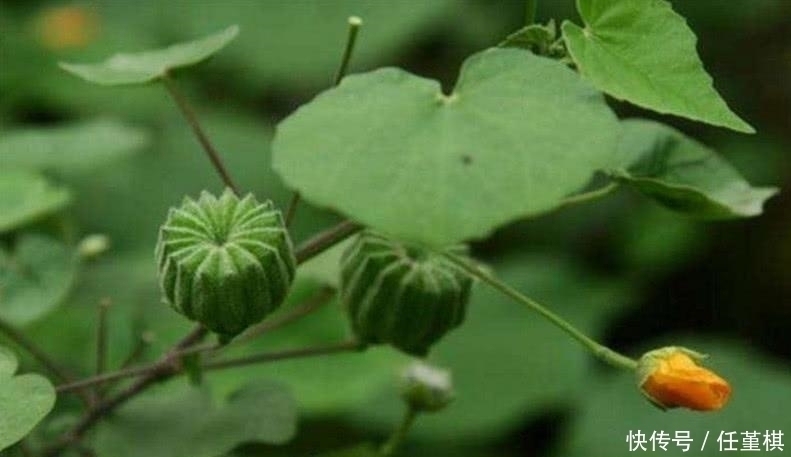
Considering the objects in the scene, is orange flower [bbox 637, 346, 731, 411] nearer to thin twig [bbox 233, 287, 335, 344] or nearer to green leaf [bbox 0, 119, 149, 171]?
thin twig [bbox 233, 287, 335, 344]

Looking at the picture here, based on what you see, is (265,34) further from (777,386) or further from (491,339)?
(777,386)

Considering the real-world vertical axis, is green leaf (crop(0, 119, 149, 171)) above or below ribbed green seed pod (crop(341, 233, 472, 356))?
below

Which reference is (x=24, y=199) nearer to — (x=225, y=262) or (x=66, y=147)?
(x=66, y=147)

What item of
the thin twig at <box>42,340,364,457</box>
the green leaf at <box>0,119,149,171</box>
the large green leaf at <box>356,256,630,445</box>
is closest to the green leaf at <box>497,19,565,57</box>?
the thin twig at <box>42,340,364,457</box>

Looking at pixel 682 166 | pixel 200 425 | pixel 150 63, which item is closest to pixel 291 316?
pixel 200 425

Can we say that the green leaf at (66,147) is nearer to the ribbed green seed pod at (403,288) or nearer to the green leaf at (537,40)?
the ribbed green seed pod at (403,288)

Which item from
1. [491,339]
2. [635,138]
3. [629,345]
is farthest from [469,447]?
[635,138]

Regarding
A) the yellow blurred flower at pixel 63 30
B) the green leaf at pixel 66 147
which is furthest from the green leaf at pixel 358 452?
the yellow blurred flower at pixel 63 30
